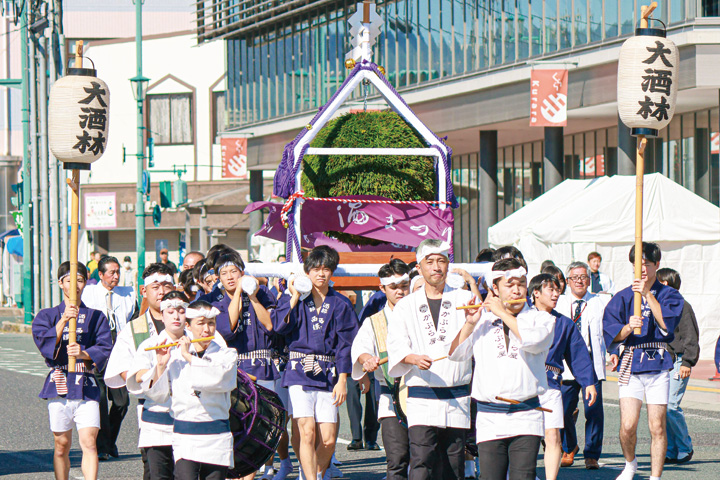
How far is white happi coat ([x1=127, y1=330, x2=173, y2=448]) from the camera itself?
6.96 metres

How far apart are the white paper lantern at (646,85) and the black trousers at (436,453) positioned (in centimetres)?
327

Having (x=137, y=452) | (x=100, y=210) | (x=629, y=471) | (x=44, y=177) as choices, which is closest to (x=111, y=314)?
(x=137, y=452)

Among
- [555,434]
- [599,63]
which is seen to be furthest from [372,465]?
[599,63]

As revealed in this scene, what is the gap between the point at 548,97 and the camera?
23.7 m

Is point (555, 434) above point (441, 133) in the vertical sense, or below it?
below

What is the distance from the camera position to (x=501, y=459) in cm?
707

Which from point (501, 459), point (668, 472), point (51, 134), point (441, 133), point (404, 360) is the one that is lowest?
point (668, 472)

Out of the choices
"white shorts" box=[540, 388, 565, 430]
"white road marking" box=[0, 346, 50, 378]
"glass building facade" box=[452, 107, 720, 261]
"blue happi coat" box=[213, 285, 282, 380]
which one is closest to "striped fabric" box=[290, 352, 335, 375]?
"blue happi coat" box=[213, 285, 282, 380]

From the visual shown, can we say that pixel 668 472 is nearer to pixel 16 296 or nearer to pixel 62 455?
pixel 62 455

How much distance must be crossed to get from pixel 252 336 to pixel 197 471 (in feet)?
8.28

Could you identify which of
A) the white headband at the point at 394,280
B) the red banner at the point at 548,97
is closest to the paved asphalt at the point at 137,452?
the white headband at the point at 394,280

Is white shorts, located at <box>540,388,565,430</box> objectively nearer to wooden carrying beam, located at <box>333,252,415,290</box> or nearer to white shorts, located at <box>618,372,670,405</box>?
white shorts, located at <box>618,372,670,405</box>

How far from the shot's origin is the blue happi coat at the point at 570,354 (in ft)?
29.7

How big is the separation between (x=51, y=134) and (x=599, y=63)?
51.9 ft
